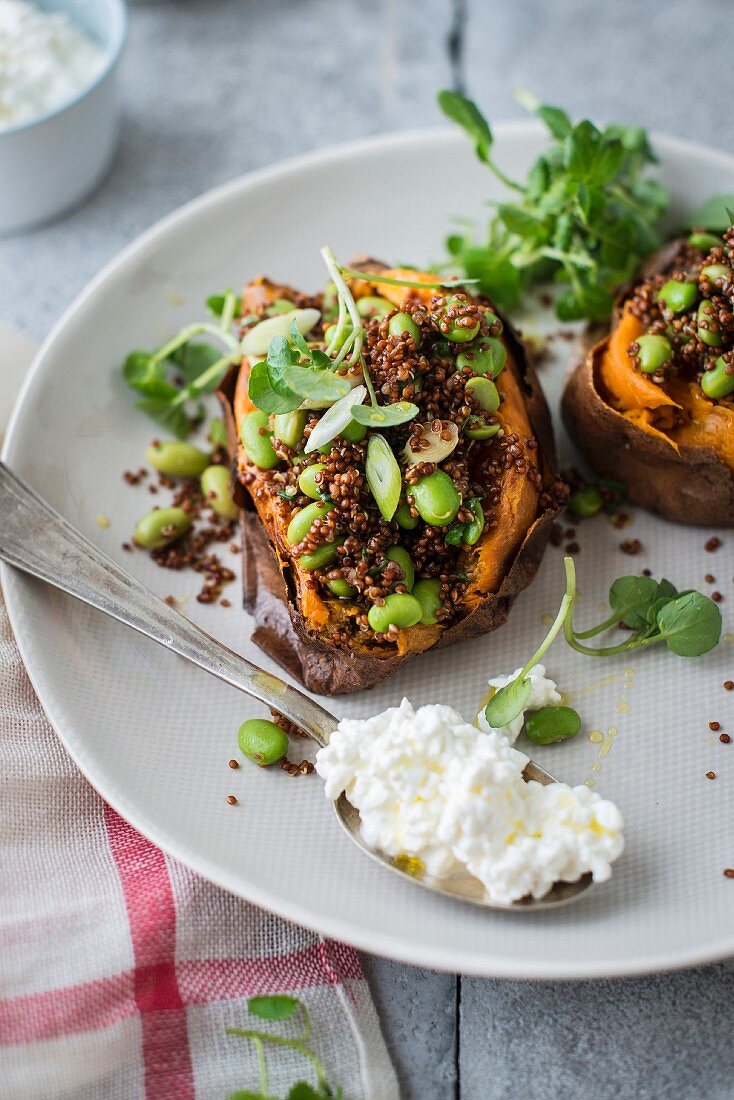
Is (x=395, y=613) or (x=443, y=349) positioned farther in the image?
(x=443, y=349)

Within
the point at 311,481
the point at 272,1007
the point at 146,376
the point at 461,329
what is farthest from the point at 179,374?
the point at 272,1007

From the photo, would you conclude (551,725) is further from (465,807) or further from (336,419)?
(336,419)

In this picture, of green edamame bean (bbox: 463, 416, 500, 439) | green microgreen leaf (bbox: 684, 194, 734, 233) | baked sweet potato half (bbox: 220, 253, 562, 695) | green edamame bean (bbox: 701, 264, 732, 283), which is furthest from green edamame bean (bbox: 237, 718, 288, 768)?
green microgreen leaf (bbox: 684, 194, 734, 233)

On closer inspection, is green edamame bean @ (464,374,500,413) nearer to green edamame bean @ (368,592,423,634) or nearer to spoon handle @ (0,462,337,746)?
green edamame bean @ (368,592,423,634)

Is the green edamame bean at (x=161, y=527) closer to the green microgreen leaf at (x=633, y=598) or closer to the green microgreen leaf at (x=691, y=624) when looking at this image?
the green microgreen leaf at (x=633, y=598)

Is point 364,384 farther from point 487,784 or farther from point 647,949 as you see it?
point 647,949

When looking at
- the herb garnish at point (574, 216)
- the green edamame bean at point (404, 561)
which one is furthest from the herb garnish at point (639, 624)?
the herb garnish at point (574, 216)

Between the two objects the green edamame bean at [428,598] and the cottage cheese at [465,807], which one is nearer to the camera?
the cottage cheese at [465,807]
